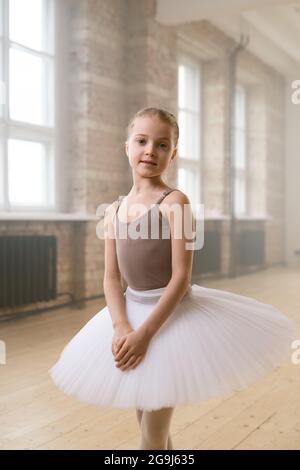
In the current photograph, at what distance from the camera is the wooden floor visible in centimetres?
207

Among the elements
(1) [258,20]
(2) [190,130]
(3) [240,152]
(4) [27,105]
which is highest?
(1) [258,20]

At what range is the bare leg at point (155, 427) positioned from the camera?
139cm

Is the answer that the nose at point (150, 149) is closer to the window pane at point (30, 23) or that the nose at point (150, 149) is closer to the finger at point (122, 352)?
the finger at point (122, 352)

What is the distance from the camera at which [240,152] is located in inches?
370

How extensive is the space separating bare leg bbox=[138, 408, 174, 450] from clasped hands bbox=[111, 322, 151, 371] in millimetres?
168

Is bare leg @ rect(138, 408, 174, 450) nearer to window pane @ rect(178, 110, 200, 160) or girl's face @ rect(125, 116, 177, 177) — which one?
girl's face @ rect(125, 116, 177, 177)

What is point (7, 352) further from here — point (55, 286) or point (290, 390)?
point (290, 390)

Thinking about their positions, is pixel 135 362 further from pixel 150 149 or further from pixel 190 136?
pixel 190 136

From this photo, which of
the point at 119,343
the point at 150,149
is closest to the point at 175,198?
the point at 150,149

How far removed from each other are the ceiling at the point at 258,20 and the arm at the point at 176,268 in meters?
4.86

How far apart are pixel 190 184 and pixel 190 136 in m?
0.73

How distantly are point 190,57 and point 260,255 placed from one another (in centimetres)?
363

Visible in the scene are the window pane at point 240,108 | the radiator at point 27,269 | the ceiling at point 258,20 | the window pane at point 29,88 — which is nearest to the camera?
the radiator at point 27,269

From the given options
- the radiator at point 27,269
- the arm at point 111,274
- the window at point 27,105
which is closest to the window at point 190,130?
the window at point 27,105
